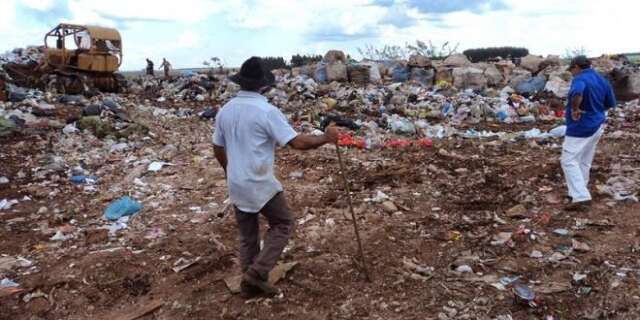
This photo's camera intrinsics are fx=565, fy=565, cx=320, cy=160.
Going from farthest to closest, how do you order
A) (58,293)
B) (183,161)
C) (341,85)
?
(341,85) → (183,161) → (58,293)

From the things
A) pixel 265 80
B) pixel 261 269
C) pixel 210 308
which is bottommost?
pixel 210 308

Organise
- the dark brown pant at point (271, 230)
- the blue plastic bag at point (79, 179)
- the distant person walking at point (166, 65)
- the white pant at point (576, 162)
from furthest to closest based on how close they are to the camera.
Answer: the distant person walking at point (166, 65) → the blue plastic bag at point (79, 179) → the white pant at point (576, 162) → the dark brown pant at point (271, 230)

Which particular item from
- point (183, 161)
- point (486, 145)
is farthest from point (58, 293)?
point (486, 145)

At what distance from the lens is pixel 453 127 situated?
390 inches

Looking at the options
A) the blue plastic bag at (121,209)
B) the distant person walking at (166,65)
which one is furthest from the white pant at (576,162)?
the distant person walking at (166,65)

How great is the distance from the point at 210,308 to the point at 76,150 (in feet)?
17.9

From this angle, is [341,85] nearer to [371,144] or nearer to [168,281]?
[371,144]

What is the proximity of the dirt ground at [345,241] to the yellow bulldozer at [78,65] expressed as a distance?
7916 millimetres

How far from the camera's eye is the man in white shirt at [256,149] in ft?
10.4

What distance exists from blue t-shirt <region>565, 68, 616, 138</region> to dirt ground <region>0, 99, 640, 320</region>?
28.7 inches

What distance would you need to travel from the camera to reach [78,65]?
15.4m

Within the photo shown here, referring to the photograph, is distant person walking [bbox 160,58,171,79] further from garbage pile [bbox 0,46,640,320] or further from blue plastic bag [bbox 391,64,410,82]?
garbage pile [bbox 0,46,640,320]

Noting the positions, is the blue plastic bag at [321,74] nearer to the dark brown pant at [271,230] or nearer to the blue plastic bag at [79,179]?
the blue plastic bag at [79,179]

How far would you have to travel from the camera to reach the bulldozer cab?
15.4m
